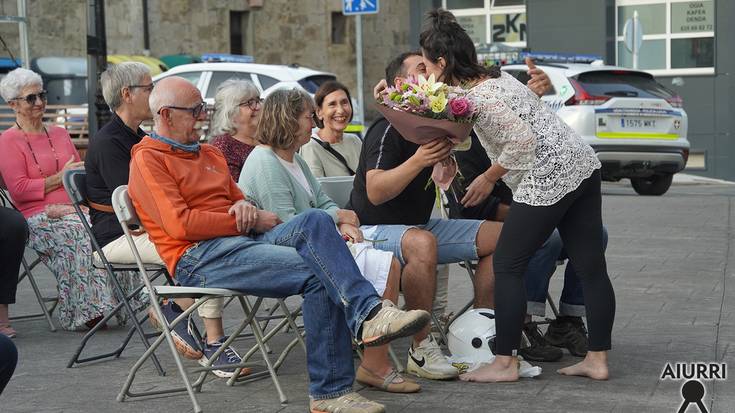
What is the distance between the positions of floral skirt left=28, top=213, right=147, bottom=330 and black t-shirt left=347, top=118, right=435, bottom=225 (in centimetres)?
198

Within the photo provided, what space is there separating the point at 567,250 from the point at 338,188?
4.96 feet

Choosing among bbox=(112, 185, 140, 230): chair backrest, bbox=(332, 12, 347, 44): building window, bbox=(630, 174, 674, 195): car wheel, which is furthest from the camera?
bbox=(332, 12, 347, 44): building window

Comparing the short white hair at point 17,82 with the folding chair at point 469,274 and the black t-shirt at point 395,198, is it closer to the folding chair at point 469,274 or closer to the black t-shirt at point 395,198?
the black t-shirt at point 395,198

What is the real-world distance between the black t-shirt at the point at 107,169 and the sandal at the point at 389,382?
5.86ft

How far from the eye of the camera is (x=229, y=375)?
20.9ft

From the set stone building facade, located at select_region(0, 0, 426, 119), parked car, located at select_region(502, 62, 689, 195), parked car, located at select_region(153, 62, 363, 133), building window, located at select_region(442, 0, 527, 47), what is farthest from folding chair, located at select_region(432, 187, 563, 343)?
stone building facade, located at select_region(0, 0, 426, 119)

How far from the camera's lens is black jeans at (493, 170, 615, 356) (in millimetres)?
6062

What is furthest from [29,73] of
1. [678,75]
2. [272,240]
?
[678,75]

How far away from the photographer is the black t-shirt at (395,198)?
20.4 feet

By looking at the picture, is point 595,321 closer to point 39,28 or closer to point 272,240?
point 272,240

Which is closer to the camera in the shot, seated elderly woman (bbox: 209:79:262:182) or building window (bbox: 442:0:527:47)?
Answer: seated elderly woman (bbox: 209:79:262:182)

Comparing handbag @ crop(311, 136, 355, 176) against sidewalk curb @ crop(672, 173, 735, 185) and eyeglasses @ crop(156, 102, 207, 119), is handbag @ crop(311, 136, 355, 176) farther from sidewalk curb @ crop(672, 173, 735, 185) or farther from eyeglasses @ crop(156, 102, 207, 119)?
sidewalk curb @ crop(672, 173, 735, 185)

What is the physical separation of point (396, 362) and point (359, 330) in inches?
43.0

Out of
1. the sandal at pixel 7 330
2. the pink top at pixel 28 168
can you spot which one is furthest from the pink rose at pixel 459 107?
the pink top at pixel 28 168
